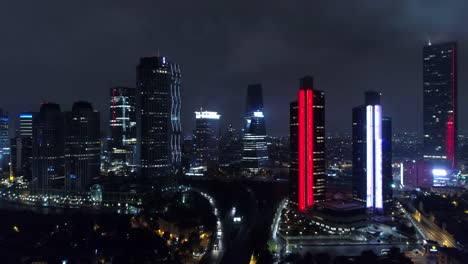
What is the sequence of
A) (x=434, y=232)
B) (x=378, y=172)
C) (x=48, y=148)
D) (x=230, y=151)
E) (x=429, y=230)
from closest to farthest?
(x=434, y=232)
(x=429, y=230)
(x=378, y=172)
(x=48, y=148)
(x=230, y=151)

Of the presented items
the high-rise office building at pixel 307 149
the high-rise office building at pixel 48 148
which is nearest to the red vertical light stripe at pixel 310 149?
the high-rise office building at pixel 307 149

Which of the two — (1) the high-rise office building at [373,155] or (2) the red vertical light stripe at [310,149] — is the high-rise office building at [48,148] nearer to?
(2) the red vertical light stripe at [310,149]

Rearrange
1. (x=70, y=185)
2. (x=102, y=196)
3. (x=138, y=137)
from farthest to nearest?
(x=138, y=137) < (x=70, y=185) < (x=102, y=196)

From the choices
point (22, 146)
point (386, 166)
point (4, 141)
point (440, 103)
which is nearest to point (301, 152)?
point (386, 166)

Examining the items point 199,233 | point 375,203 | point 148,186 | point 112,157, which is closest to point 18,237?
point 199,233

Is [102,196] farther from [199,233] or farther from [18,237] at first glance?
[199,233]

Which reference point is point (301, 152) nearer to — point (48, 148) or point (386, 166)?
point (386, 166)
